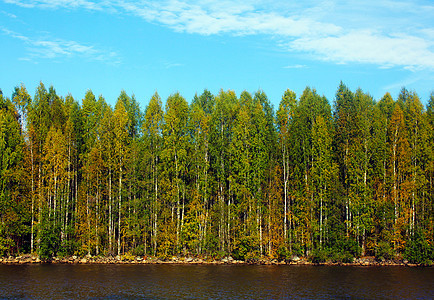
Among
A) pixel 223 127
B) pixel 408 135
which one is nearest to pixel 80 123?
pixel 223 127

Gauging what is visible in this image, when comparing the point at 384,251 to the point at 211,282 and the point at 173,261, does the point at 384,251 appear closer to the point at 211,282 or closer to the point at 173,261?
the point at 211,282

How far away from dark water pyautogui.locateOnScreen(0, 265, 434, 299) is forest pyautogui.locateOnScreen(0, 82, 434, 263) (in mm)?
7486

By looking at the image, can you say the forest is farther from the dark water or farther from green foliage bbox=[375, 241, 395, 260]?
the dark water

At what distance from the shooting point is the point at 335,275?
1859 inches

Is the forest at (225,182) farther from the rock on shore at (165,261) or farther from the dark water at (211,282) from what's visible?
the dark water at (211,282)

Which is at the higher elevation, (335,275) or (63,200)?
(63,200)

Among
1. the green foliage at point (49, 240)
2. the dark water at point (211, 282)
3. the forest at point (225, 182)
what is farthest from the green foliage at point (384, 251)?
the green foliage at point (49, 240)

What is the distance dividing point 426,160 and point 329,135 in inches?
578

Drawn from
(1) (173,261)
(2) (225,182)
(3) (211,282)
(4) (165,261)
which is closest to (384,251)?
(2) (225,182)

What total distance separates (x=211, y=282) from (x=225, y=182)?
25.6 metres

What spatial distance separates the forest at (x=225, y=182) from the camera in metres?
60.0

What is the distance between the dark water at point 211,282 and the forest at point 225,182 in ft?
24.6

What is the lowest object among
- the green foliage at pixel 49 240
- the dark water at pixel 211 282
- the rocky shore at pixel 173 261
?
the rocky shore at pixel 173 261

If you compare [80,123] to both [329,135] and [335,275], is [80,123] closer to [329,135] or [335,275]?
[329,135]
